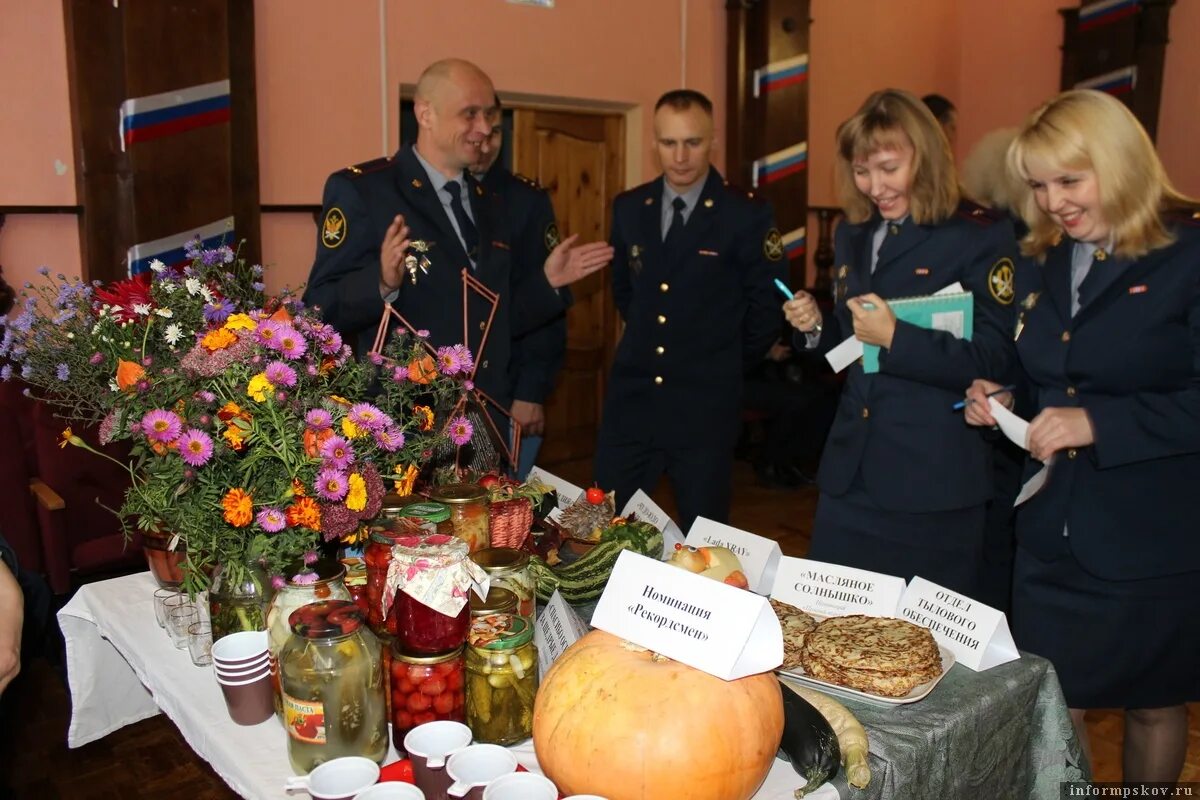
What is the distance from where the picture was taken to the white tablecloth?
49.1 inches

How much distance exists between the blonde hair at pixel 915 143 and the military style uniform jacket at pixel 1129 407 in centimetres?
34

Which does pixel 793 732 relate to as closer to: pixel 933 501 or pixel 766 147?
pixel 933 501

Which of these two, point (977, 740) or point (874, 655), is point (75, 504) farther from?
point (977, 740)

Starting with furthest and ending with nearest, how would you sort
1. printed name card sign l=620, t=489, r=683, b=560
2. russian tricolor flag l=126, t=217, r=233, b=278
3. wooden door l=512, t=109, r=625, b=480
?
wooden door l=512, t=109, r=625, b=480, russian tricolor flag l=126, t=217, r=233, b=278, printed name card sign l=620, t=489, r=683, b=560

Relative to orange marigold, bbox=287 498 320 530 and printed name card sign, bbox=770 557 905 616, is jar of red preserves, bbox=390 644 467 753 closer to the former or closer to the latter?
orange marigold, bbox=287 498 320 530

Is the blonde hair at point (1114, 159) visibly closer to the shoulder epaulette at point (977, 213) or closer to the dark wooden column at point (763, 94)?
the shoulder epaulette at point (977, 213)

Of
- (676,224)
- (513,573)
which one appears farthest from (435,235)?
(513,573)

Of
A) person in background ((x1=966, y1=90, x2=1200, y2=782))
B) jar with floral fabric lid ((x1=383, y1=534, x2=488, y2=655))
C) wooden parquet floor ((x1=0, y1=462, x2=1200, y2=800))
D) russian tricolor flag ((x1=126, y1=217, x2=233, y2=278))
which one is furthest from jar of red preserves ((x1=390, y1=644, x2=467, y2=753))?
russian tricolor flag ((x1=126, y1=217, x2=233, y2=278))

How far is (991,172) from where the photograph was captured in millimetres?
3332

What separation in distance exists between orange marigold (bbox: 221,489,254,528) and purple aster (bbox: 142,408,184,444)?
0.11 meters

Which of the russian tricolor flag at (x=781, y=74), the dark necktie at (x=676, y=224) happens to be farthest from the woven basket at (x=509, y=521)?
the russian tricolor flag at (x=781, y=74)

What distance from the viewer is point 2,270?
3607 mm

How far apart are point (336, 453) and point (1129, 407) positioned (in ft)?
4.52

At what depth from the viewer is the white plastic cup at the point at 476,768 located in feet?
3.44
